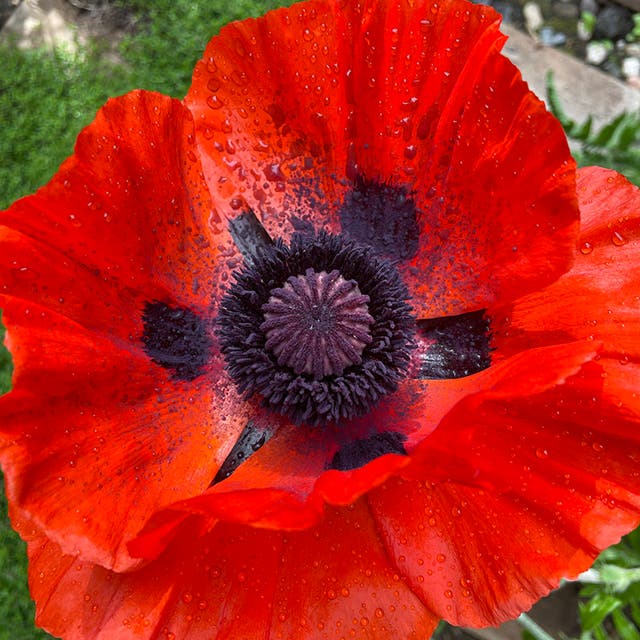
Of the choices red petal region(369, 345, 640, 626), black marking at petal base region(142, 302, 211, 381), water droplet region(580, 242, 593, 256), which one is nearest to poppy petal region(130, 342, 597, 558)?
red petal region(369, 345, 640, 626)

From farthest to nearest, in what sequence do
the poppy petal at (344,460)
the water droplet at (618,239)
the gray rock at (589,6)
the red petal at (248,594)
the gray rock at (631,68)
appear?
the gray rock at (589,6) → the gray rock at (631,68) → the water droplet at (618,239) → the red petal at (248,594) → the poppy petal at (344,460)

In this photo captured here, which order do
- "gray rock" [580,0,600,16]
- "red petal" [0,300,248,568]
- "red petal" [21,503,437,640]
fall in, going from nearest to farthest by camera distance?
"red petal" [0,300,248,568], "red petal" [21,503,437,640], "gray rock" [580,0,600,16]

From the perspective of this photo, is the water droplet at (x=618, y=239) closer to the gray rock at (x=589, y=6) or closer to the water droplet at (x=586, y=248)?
the water droplet at (x=586, y=248)

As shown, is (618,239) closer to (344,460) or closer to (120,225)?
(344,460)

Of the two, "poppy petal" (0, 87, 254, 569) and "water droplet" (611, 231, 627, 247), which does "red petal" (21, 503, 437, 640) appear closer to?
"poppy petal" (0, 87, 254, 569)

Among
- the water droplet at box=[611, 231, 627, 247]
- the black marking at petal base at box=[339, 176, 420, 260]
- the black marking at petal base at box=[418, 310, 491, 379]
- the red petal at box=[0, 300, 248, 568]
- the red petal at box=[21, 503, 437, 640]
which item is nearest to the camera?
the red petal at box=[0, 300, 248, 568]

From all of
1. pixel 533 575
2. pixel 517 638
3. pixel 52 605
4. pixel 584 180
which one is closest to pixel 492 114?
pixel 584 180

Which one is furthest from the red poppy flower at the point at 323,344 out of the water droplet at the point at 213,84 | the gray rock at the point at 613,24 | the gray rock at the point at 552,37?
the gray rock at the point at 613,24
